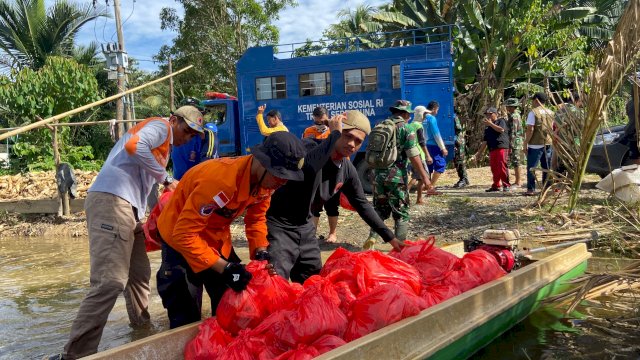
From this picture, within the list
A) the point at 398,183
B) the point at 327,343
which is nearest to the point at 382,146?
the point at 398,183

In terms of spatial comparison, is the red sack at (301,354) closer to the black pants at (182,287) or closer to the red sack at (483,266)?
the black pants at (182,287)

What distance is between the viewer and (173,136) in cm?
408

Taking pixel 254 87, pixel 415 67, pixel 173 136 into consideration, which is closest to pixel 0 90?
pixel 254 87

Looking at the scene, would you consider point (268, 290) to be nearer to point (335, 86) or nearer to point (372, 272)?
point (372, 272)

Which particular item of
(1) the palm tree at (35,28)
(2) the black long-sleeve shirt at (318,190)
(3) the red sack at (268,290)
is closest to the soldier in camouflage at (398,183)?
(2) the black long-sleeve shirt at (318,190)

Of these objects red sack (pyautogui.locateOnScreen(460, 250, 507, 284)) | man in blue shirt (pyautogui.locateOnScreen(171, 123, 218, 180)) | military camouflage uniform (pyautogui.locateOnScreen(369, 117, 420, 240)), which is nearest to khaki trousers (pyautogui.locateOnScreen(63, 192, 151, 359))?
red sack (pyautogui.locateOnScreen(460, 250, 507, 284))

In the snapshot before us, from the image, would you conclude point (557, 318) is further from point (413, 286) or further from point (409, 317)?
point (409, 317)

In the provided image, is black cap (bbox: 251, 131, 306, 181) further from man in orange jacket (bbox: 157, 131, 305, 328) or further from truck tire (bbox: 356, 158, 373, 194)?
truck tire (bbox: 356, 158, 373, 194)

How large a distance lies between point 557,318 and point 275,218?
2.53 m

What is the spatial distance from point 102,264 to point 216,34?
21.8 meters

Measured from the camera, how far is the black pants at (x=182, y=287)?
3.36 m

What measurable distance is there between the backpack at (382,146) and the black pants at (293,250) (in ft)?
6.08

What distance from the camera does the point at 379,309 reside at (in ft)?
10.1

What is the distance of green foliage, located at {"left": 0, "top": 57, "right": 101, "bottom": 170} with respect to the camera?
51.9 feet
